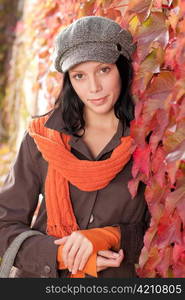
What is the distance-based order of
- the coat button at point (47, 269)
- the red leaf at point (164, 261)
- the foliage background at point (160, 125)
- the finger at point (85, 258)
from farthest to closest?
the coat button at point (47, 269) → the finger at point (85, 258) → the red leaf at point (164, 261) → the foliage background at point (160, 125)

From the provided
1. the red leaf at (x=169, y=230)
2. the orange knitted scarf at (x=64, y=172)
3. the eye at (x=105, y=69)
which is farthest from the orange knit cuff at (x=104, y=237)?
the eye at (x=105, y=69)

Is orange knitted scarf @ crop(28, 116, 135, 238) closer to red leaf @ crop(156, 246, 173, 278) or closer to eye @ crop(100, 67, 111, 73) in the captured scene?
eye @ crop(100, 67, 111, 73)

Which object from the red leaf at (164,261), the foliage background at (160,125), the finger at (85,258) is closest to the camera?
the foliage background at (160,125)

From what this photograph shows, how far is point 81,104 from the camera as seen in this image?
198 cm

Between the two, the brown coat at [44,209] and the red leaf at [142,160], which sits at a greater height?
the red leaf at [142,160]

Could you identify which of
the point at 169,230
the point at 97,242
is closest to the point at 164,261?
the point at 169,230

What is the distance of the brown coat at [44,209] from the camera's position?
190cm

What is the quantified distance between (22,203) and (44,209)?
0.24 ft

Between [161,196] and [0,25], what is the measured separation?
614cm

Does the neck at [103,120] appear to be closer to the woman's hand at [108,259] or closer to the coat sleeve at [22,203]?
the coat sleeve at [22,203]

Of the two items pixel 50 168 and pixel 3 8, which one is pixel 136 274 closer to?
pixel 50 168

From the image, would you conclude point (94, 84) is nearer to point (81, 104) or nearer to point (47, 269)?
point (81, 104)

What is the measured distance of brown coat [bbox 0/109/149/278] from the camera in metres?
1.90

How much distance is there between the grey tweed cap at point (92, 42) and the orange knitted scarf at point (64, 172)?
25cm
